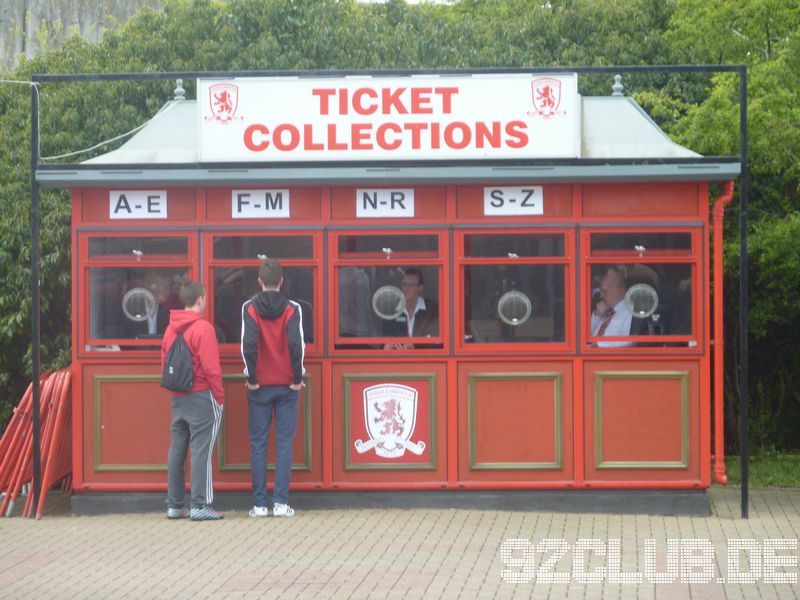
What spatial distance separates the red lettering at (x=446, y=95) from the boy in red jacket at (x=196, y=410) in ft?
7.98

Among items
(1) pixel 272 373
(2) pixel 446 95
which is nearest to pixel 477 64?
(2) pixel 446 95

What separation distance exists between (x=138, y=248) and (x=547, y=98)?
357 centimetres

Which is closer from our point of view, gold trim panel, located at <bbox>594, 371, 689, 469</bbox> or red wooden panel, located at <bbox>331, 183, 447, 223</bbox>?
gold trim panel, located at <bbox>594, 371, 689, 469</bbox>

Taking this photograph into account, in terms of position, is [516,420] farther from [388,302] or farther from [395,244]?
[395,244]

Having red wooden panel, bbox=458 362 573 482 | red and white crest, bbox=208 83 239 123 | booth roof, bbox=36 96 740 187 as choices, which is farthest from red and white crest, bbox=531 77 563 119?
red and white crest, bbox=208 83 239 123

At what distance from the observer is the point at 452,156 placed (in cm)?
1102

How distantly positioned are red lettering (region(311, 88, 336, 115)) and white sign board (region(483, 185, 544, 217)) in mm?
1488

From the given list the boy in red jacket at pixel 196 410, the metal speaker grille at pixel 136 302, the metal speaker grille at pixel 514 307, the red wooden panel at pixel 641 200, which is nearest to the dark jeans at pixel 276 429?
the boy in red jacket at pixel 196 410

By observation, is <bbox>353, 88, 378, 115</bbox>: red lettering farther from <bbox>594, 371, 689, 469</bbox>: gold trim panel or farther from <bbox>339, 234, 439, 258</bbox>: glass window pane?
<bbox>594, 371, 689, 469</bbox>: gold trim panel

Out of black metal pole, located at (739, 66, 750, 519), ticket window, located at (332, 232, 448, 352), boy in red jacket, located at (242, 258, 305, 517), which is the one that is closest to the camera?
black metal pole, located at (739, 66, 750, 519)

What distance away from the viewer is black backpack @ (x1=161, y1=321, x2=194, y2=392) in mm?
10609

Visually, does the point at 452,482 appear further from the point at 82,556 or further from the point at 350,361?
the point at 82,556

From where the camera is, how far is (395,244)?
11141 mm

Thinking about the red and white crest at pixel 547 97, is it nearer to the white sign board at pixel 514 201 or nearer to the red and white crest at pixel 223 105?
the white sign board at pixel 514 201
